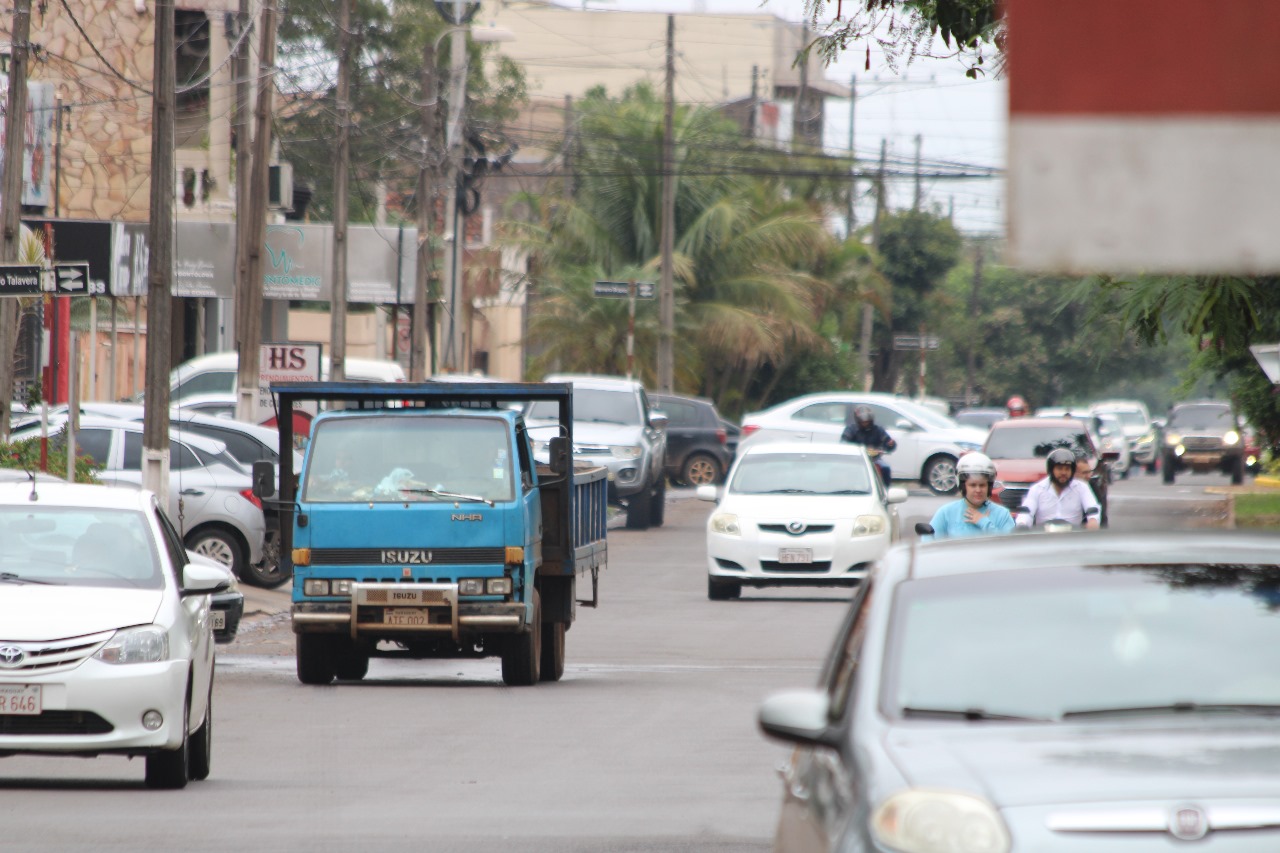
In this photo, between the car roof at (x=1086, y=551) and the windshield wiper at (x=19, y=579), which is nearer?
the car roof at (x=1086, y=551)

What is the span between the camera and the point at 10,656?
402 inches

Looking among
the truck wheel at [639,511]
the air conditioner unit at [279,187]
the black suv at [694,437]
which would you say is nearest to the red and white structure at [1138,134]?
the truck wheel at [639,511]

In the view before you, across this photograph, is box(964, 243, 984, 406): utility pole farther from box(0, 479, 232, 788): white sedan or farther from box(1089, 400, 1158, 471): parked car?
box(0, 479, 232, 788): white sedan

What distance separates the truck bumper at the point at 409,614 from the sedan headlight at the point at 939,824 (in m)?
11.0

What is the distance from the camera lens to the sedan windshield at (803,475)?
23.7m

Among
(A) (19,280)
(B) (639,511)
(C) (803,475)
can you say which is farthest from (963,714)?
(B) (639,511)

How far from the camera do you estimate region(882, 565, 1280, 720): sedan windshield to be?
5.14 metres

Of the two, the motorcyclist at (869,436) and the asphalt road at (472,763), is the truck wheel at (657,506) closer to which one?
the motorcyclist at (869,436)

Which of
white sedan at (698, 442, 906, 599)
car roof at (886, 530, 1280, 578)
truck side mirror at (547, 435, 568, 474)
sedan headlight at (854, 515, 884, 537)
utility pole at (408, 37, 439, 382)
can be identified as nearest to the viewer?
car roof at (886, 530, 1280, 578)

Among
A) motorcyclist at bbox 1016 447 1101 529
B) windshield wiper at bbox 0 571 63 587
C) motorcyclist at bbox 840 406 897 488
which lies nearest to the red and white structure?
windshield wiper at bbox 0 571 63 587

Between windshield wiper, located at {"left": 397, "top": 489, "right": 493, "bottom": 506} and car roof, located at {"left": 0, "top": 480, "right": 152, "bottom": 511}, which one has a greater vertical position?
car roof, located at {"left": 0, "top": 480, "right": 152, "bottom": 511}

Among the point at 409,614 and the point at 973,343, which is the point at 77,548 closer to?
the point at 409,614

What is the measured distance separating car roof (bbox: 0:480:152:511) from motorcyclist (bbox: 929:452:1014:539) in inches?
192

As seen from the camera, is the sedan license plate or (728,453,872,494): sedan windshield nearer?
the sedan license plate
